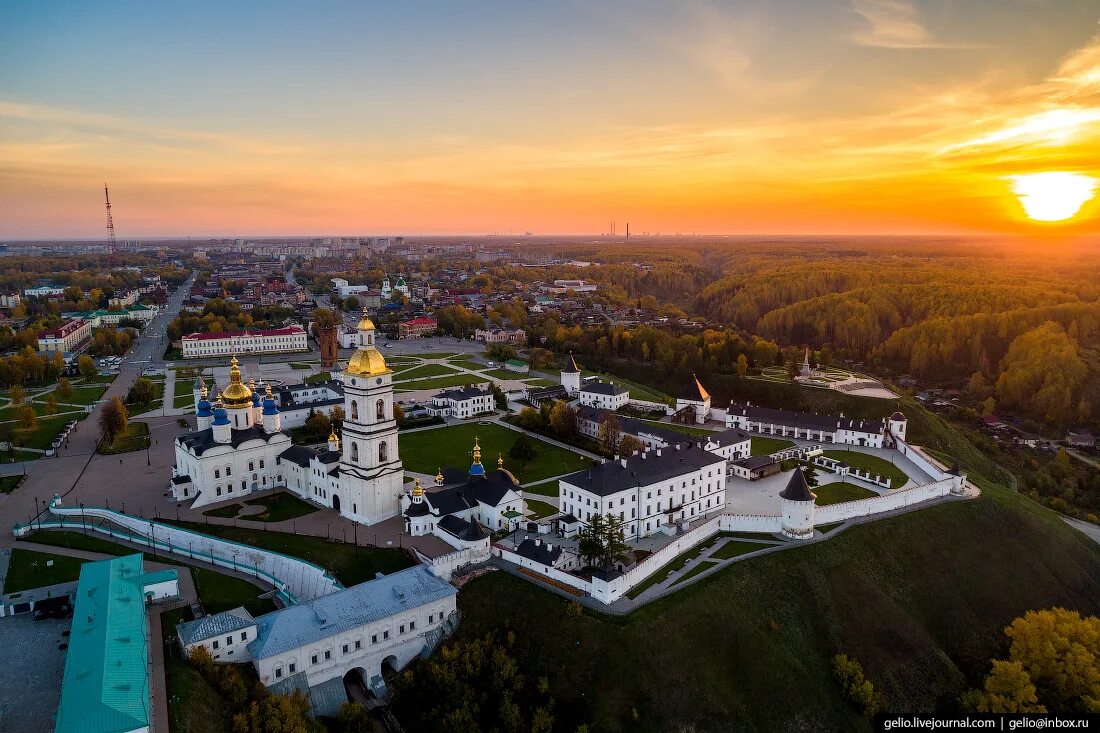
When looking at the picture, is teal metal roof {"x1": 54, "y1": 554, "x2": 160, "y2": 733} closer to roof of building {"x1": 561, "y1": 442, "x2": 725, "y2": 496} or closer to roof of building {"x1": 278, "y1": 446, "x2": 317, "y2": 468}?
roof of building {"x1": 278, "y1": 446, "x2": 317, "y2": 468}

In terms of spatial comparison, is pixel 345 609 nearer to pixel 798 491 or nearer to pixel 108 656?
pixel 108 656

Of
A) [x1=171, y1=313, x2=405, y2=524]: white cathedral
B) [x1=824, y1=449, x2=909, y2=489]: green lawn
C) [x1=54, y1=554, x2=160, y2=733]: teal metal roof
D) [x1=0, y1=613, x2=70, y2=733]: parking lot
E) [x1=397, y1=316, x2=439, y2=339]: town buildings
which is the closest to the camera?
[x1=54, y1=554, x2=160, y2=733]: teal metal roof

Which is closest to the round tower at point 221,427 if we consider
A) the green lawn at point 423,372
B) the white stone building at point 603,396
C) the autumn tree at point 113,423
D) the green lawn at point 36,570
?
the green lawn at point 36,570

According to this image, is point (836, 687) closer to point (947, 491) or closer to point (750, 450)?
point (947, 491)

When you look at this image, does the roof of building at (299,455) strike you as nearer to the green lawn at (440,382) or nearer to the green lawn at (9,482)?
the green lawn at (9,482)

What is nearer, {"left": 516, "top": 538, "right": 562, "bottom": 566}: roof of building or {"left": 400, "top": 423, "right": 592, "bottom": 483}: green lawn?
{"left": 516, "top": 538, "right": 562, "bottom": 566}: roof of building

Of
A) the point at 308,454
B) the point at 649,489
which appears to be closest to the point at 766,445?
the point at 649,489

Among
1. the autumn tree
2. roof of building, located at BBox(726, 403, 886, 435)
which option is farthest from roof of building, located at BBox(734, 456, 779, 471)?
the autumn tree
